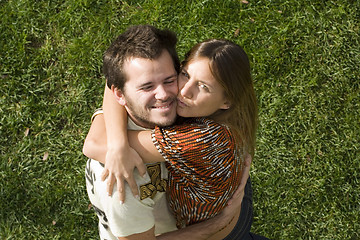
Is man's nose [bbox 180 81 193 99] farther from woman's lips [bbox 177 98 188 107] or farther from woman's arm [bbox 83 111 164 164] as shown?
woman's arm [bbox 83 111 164 164]


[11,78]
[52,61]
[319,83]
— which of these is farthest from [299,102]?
[11,78]

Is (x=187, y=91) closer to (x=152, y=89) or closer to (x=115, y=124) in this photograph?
(x=152, y=89)

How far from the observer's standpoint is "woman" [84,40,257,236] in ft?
9.02

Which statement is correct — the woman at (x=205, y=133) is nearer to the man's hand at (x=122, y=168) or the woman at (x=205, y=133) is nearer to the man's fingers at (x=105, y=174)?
the man's hand at (x=122, y=168)

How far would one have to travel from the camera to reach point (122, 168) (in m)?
2.78

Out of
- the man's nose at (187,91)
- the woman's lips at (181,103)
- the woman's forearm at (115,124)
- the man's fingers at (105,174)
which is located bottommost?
the man's fingers at (105,174)

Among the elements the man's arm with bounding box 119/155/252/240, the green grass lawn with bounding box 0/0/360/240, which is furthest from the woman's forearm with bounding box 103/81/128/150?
the green grass lawn with bounding box 0/0/360/240

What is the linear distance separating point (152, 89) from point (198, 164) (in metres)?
0.59

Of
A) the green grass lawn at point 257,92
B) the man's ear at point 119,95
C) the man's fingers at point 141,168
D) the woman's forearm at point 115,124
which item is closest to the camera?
the man's fingers at point 141,168

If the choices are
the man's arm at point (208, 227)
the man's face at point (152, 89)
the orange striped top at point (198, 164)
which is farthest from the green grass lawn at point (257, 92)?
the man's face at point (152, 89)

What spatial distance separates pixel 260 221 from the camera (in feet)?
15.7

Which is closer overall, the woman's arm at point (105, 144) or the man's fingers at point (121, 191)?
the man's fingers at point (121, 191)

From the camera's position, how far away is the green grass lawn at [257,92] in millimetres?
4805

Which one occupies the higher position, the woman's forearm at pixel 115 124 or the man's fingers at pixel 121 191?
the woman's forearm at pixel 115 124
